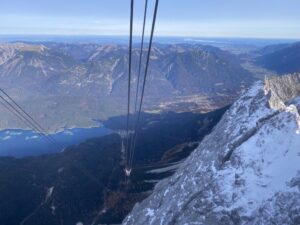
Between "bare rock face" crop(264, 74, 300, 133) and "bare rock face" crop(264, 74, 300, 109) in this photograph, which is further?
"bare rock face" crop(264, 74, 300, 109)

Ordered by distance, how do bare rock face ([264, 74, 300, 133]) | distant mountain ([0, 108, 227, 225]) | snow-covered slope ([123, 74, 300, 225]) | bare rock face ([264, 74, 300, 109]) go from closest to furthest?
snow-covered slope ([123, 74, 300, 225])
bare rock face ([264, 74, 300, 133])
bare rock face ([264, 74, 300, 109])
distant mountain ([0, 108, 227, 225])

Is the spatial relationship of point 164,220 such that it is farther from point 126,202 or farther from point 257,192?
point 126,202

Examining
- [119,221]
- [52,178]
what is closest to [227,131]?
[119,221]

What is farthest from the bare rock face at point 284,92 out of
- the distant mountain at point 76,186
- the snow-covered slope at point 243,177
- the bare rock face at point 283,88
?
the distant mountain at point 76,186

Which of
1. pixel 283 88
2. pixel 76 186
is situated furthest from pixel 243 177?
pixel 76 186

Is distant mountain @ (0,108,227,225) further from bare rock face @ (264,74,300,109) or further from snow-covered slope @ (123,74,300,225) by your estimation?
bare rock face @ (264,74,300,109)

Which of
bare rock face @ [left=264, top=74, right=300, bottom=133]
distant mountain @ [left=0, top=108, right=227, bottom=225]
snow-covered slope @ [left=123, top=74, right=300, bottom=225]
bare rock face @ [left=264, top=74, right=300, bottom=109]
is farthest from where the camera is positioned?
distant mountain @ [left=0, top=108, right=227, bottom=225]

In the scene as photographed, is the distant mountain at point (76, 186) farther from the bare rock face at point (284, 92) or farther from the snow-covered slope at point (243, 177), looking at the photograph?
→ the bare rock face at point (284, 92)

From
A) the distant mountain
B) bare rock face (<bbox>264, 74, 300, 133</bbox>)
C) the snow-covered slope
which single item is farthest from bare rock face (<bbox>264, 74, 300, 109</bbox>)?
the distant mountain

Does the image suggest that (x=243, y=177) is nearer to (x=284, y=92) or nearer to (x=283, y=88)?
(x=284, y=92)
